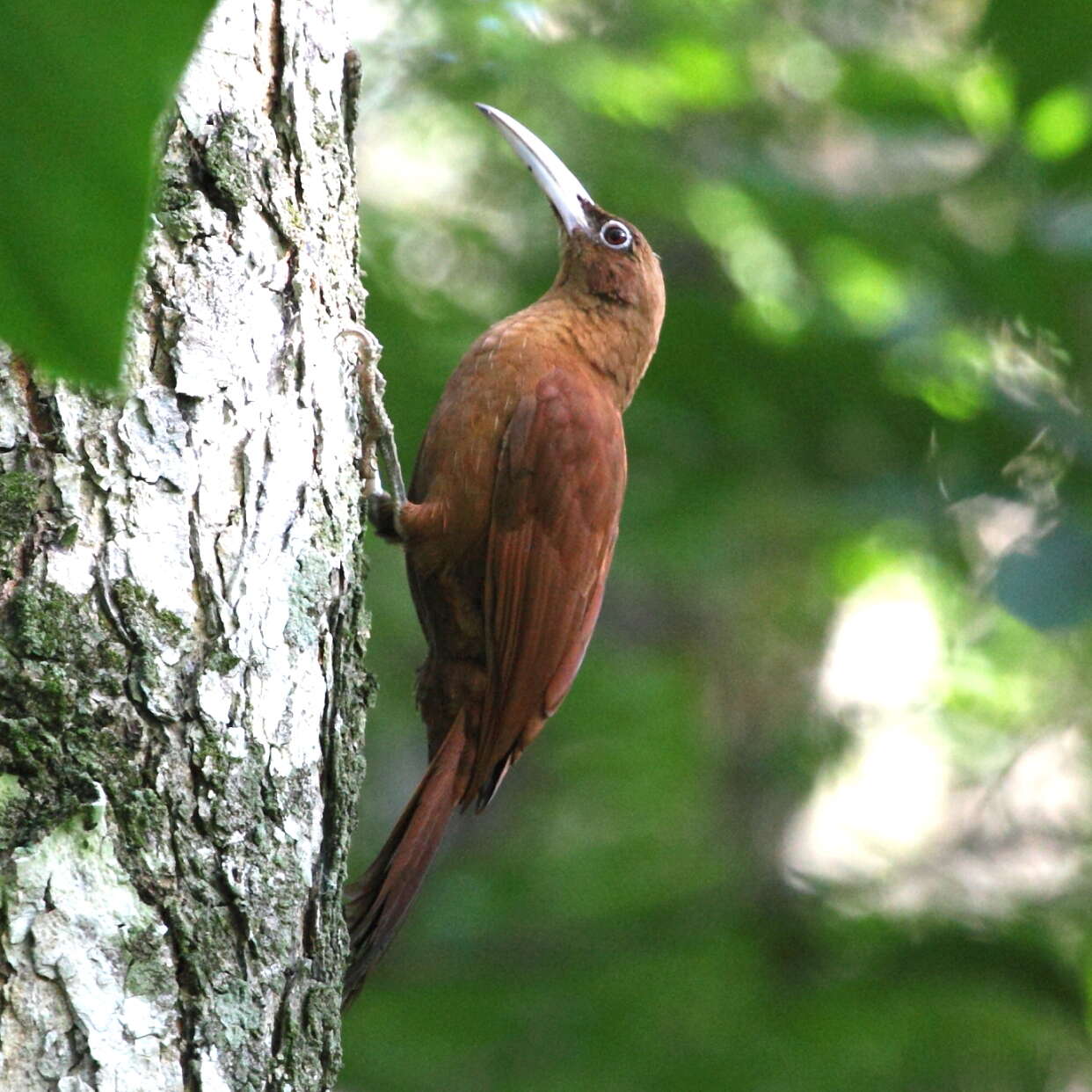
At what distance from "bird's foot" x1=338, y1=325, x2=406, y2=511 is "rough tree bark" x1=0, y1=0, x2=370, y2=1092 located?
0.51m

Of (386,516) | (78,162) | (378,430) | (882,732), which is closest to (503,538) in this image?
(386,516)

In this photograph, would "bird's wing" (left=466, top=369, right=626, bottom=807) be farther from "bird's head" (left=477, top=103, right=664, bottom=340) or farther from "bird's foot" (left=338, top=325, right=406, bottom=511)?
"bird's head" (left=477, top=103, right=664, bottom=340)

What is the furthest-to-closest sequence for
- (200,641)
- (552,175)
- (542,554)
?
(552,175)
(542,554)
(200,641)

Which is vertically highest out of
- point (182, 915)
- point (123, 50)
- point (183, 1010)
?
point (123, 50)

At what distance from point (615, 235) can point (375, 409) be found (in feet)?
3.92

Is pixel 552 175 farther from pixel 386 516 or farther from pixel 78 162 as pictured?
→ pixel 78 162

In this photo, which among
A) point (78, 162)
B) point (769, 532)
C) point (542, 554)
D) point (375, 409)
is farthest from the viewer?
point (769, 532)

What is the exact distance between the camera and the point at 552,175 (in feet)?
12.8

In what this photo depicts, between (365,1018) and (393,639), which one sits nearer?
(365,1018)

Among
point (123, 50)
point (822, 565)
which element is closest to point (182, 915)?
point (123, 50)

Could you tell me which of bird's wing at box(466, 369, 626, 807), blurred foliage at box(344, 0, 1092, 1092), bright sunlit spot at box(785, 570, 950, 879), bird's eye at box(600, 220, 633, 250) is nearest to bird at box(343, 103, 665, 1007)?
bird's wing at box(466, 369, 626, 807)

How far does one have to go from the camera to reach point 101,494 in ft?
5.93

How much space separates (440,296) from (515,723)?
2.09 m

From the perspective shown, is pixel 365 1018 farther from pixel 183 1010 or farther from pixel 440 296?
pixel 183 1010
